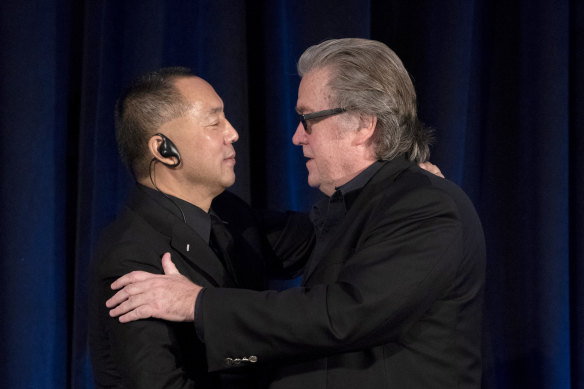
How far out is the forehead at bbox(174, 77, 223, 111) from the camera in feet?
5.80

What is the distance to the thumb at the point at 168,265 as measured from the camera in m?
1.54

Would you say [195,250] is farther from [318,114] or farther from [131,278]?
[318,114]

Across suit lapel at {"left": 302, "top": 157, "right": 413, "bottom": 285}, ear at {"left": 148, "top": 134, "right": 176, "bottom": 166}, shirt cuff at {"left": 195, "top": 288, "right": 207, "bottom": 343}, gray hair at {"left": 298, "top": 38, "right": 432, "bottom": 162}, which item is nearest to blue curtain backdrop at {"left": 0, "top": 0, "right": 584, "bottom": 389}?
ear at {"left": 148, "top": 134, "right": 176, "bottom": 166}

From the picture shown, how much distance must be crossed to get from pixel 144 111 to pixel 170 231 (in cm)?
33

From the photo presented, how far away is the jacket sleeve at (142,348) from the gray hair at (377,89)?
2.09ft

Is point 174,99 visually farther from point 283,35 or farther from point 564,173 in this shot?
point 564,173

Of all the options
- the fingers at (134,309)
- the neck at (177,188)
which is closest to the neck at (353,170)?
the neck at (177,188)

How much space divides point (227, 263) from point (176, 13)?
0.95 meters

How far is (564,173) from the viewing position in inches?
90.6

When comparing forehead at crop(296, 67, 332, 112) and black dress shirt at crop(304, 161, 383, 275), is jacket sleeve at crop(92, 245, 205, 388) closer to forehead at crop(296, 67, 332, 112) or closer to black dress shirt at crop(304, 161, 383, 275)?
black dress shirt at crop(304, 161, 383, 275)

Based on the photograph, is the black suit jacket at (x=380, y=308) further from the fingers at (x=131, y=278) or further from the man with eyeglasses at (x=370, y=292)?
the fingers at (x=131, y=278)

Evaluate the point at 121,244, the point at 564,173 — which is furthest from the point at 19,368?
the point at 564,173

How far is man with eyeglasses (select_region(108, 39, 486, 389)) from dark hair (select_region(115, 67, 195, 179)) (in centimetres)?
35

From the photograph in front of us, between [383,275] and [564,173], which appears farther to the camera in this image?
[564,173]
